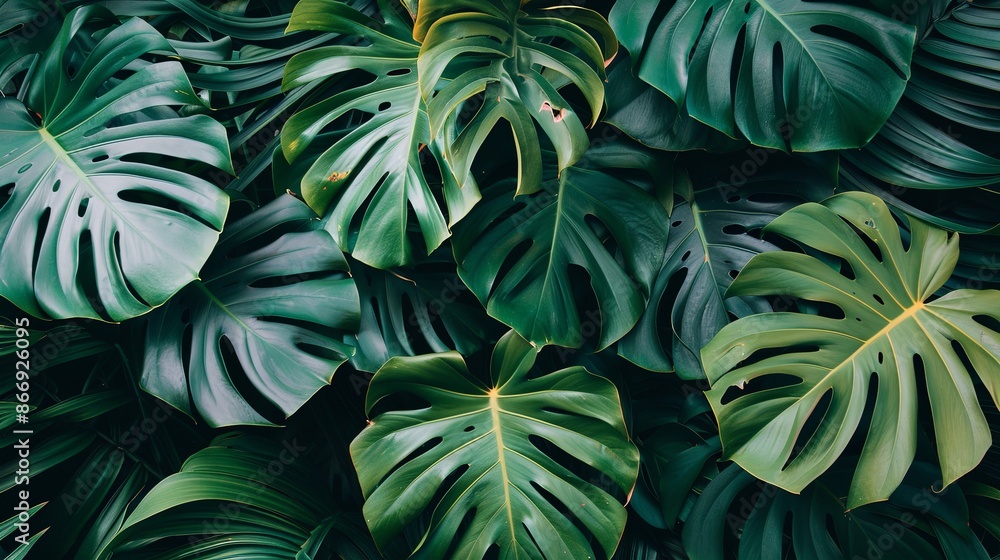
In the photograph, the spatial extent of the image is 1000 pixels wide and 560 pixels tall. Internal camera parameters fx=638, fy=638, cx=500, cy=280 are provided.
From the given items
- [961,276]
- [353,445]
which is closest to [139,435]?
[353,445]

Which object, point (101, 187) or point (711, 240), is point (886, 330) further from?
point (101, 187)

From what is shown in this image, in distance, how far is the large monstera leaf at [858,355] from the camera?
870mm

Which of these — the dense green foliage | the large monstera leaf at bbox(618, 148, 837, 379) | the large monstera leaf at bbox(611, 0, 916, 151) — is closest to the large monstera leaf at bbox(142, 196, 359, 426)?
the dense green foliage

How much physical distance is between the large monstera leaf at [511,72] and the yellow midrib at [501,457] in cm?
39

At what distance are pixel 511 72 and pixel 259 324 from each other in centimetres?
58

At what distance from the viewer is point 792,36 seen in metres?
1.01

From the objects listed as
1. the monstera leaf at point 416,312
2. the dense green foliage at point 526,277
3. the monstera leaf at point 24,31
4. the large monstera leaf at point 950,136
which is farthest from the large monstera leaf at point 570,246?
the monstera leaf at point 24,31

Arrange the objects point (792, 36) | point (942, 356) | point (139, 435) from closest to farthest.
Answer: point (942, 356)
point (792, 36)
point (139, 435)

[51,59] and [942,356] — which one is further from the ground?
Result: [51,59]

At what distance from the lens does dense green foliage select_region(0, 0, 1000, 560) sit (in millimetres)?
932

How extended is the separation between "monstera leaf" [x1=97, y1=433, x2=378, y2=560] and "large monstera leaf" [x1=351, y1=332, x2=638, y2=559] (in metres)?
0.16

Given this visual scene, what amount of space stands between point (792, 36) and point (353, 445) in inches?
37.3

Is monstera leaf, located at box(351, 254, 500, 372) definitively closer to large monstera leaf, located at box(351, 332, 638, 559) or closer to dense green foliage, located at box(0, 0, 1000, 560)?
dense green foliage, located at box(0, 0, 1000, 560)

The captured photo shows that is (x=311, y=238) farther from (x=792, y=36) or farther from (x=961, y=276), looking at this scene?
(x=961, y=276)
